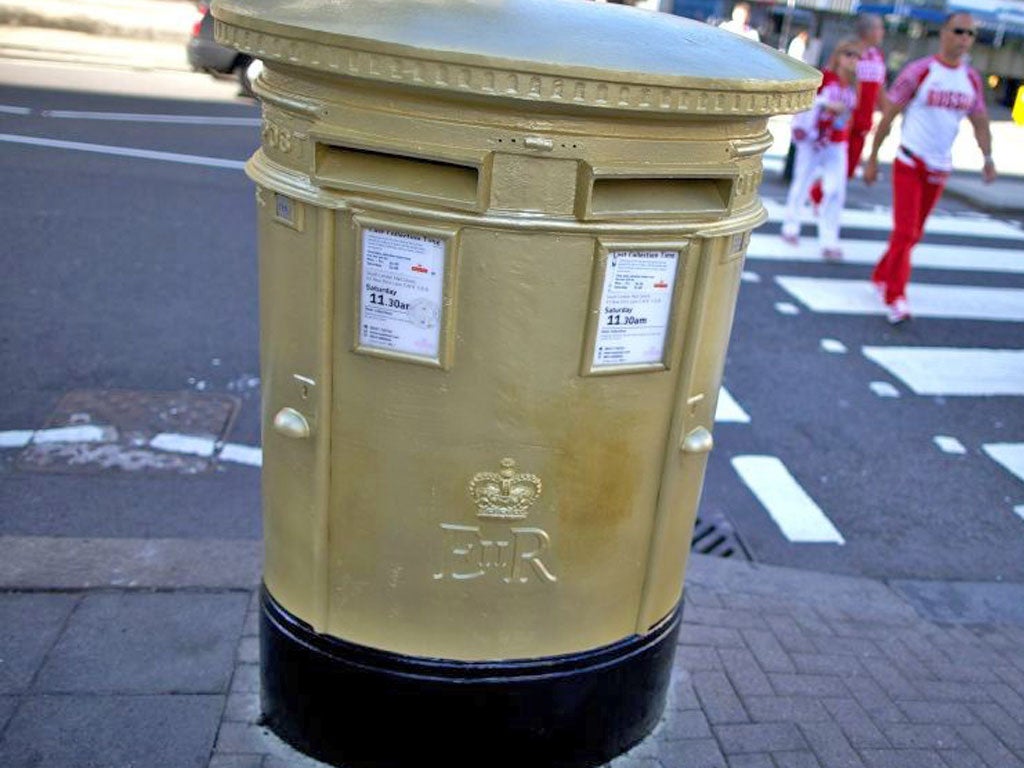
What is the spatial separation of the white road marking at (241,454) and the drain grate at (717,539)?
6.82 feet

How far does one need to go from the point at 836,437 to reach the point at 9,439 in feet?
14.3

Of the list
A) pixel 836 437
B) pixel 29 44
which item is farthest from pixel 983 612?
Result: pixel 29 44

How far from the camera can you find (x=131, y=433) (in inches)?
199

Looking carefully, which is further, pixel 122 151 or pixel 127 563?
pixel 122 151

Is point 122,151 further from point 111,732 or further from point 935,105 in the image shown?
point 111,732

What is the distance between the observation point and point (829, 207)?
31.1ft

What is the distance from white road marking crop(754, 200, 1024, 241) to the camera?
435 inches

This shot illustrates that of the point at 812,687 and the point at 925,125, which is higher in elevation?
the point at 925,125

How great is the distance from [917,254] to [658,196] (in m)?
8.45

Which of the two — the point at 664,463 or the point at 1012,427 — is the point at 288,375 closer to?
the point at 664,463

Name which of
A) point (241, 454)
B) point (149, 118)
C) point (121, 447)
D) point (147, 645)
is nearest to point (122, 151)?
point (149, 118)

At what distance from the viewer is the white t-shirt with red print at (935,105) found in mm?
7531

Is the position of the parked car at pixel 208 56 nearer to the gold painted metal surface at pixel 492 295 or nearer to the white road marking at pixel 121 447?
the white road marking at pixel 121 447

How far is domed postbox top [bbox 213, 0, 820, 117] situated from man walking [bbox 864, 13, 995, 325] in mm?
5630
